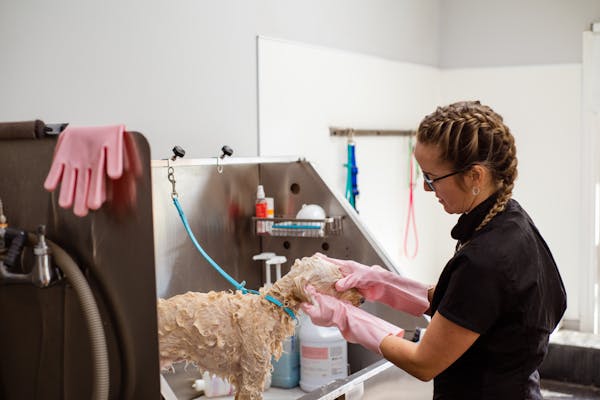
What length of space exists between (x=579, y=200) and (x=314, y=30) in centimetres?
204

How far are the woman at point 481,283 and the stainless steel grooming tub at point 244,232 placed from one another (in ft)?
1.77

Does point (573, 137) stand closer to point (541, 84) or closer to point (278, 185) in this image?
point (541, 84)

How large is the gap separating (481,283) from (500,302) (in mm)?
64

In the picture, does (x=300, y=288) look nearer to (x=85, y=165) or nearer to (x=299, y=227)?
(x=299, y=227)

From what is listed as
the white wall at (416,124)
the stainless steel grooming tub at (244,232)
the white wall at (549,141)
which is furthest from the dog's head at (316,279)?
the white wall at (549,141)

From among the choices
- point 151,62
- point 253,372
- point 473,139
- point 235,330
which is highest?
point 151,62

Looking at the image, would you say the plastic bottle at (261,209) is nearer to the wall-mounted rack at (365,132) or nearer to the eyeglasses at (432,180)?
the wall-mounted rack at (365,132)

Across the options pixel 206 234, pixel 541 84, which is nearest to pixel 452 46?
pixel 541 84

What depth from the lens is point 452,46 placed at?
4.55m

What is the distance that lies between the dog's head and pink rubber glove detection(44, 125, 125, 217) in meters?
0.68

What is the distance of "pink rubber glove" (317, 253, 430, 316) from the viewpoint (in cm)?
203

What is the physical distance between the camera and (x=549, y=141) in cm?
434

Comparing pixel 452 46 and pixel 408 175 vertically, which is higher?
pixel 452 46

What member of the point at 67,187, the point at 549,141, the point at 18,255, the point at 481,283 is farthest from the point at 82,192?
the point at 549,141
